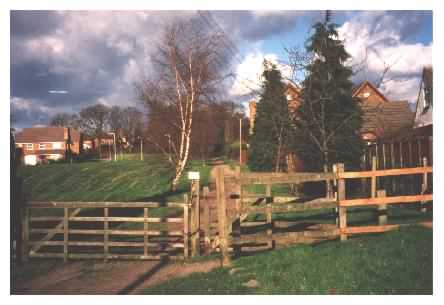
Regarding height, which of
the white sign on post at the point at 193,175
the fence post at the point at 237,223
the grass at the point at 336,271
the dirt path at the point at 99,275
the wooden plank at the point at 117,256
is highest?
the white sign on post at the point at 193,175

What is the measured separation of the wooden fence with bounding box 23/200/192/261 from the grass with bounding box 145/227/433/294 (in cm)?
215

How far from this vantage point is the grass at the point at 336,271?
203 inches

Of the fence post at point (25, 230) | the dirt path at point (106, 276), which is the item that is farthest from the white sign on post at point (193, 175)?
the fence post at point (25, 230)

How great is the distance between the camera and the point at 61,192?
25344 millimetres

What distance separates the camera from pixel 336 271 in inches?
218

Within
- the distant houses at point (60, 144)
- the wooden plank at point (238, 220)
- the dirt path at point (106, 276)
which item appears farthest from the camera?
the distant houses at point (60, 144)

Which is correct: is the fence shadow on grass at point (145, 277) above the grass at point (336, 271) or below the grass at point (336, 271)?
below

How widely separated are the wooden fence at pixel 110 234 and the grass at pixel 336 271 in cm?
215

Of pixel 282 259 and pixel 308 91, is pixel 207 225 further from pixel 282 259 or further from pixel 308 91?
pixel 308 91

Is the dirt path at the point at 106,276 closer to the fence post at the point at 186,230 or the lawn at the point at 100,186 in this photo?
the fence post at the point at 186,230

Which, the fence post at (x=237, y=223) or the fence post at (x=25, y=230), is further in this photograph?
the fence post at (x=25, y=230)

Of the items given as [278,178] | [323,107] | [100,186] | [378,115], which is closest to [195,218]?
[278,178]

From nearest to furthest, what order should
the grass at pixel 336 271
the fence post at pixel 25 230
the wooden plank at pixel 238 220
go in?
the grass at pixel 336 271 → the wooden plank at pixel 238 220 → the fence post at pixel 25 230

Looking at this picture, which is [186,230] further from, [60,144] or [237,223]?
[60,144]
